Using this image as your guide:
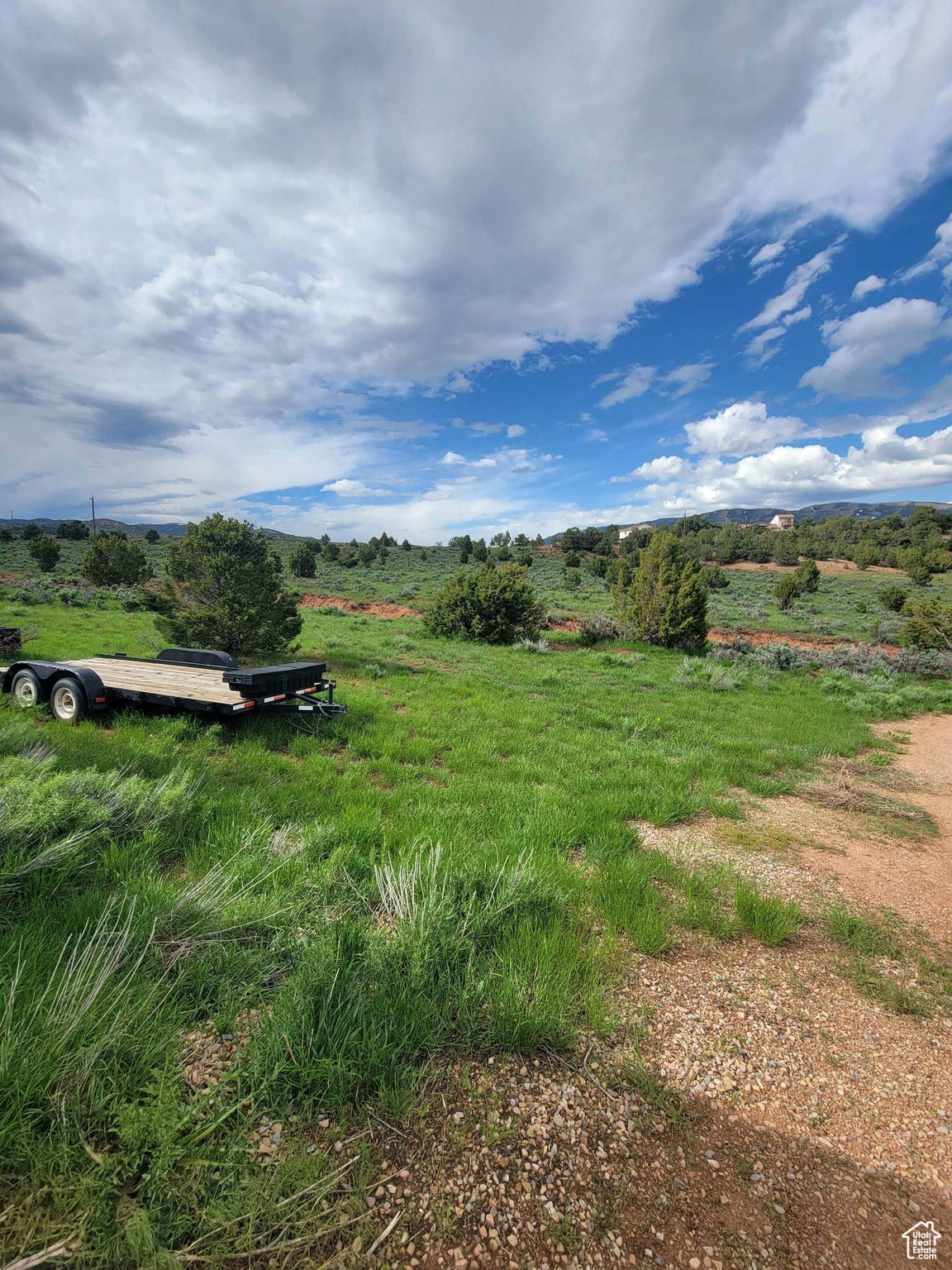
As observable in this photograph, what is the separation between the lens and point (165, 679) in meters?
6.84

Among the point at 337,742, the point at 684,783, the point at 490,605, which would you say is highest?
the point at 490,605

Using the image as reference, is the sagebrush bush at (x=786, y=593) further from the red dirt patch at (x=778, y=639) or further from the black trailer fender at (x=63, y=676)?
the black trailer fender at (x=63, y=676)

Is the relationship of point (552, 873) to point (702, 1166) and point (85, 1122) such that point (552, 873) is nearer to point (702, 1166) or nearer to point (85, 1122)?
point (702, 1166)

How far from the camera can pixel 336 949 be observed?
99.1 inches

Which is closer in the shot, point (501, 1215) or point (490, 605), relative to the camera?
point (501, 1215)

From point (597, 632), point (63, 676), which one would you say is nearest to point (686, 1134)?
point (63, 676)

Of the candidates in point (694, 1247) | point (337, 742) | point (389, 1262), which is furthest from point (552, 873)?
point (337, 742)

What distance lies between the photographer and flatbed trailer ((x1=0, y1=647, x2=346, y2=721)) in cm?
613

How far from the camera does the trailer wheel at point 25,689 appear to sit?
662 centimetres

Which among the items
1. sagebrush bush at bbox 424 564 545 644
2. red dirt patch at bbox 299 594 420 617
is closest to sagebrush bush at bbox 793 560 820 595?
sagebrush bush at bbox 424 564 545 644

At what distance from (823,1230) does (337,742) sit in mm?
5893

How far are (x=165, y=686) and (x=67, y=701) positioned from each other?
1.35m

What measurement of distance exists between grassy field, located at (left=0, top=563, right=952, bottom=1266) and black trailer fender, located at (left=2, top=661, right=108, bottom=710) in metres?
0.34

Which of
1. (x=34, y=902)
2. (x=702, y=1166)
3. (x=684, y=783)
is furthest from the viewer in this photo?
(x=684, y=783)
